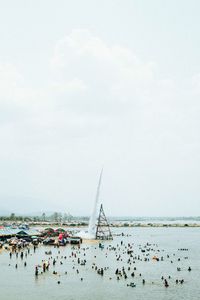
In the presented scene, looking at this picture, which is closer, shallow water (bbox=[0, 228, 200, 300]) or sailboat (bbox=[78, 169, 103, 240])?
shallow water (bbox=[0, 228, 200, 300])

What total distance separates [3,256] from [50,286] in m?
26.1

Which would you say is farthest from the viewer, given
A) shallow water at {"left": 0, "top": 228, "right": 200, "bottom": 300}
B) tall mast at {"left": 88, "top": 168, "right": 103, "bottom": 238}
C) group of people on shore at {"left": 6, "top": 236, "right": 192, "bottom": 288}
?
tall mast at {"left": 88, "top": 168, "right": 103, "bottom": 238}

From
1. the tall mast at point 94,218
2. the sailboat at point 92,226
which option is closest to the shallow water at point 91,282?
the sailboat at point 92,226

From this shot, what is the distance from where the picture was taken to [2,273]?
52469 millimetres

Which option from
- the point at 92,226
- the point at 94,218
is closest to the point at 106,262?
the point at 92,226

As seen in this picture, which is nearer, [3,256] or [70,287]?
[70,287]

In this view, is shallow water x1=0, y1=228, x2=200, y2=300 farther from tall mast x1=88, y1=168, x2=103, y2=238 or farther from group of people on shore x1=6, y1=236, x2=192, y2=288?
tall mast x1=88, y1=168, x2=103, y2=238

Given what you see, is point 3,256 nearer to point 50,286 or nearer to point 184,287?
point 50,286

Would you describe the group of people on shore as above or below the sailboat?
below

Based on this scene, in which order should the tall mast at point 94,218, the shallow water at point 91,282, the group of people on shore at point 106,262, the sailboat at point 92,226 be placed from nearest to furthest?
the shallow water at point 91,282
the group of people on shore at point 106,262
the sailboat at point 92,226
the tall mast at point 94,218

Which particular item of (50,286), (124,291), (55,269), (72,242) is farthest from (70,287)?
(72,242)

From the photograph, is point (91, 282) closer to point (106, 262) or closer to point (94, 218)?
point (106, 262)

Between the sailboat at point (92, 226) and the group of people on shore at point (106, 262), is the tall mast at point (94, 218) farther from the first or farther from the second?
the group of people on shore at point (106, 262)

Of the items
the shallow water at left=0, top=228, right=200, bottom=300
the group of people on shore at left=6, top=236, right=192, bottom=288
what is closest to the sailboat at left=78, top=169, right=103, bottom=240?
the group of people on shore at left=6, top=236, right=192, bottom=288
